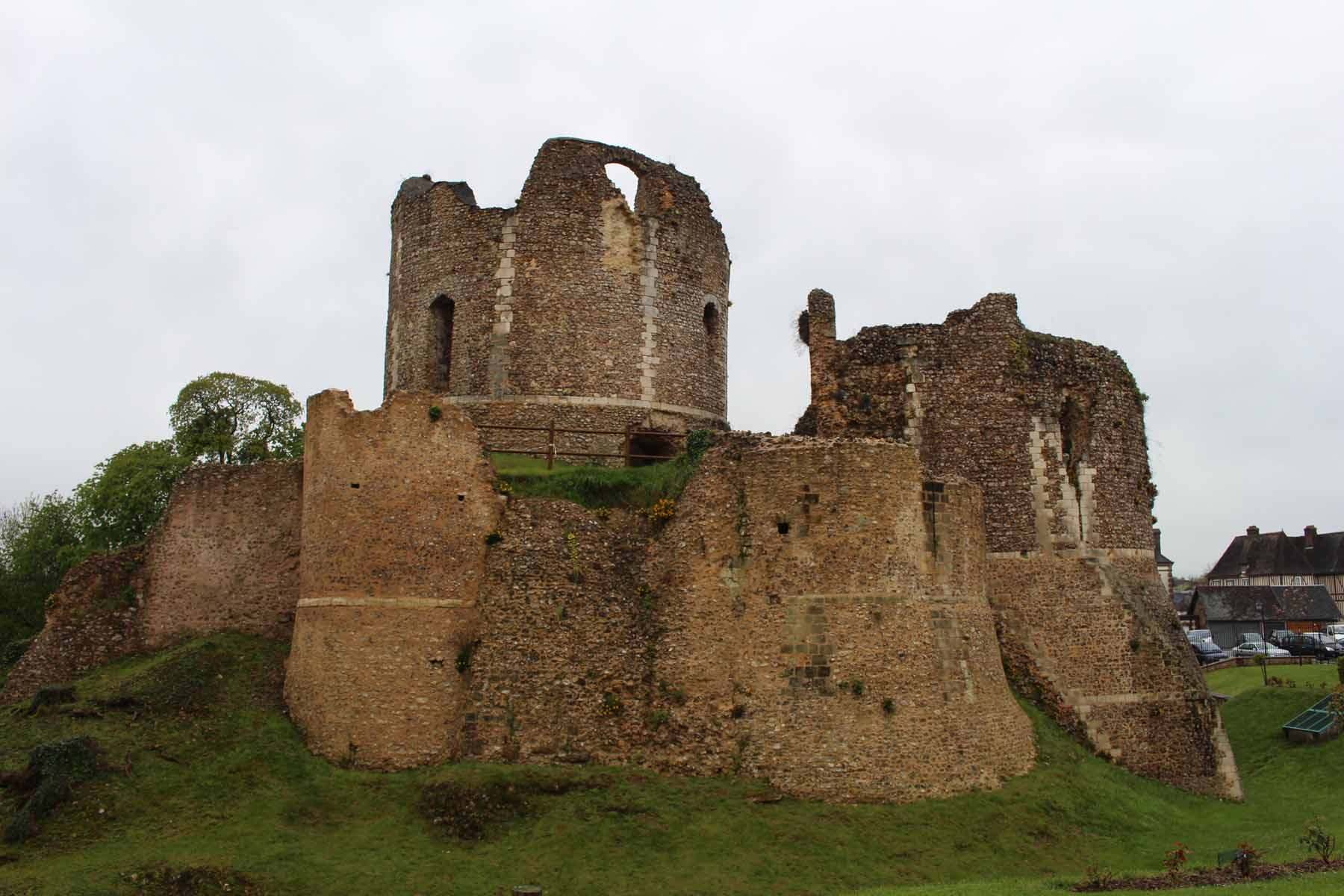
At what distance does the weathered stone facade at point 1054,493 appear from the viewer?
76.9 ft

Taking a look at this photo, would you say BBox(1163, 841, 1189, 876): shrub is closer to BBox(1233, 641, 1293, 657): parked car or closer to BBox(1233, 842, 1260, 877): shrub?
BBox(1233, 842, 1260, 877): shrub

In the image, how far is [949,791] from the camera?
1806cm

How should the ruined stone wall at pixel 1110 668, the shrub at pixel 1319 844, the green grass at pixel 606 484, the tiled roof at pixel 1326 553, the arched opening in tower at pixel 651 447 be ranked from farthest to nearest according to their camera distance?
1. the tiled roof at pixel 1326 553
2. the arched opening in tower at pixel 651 447
3. the ruined stone wall at pixel 1110 668
4. the green grass at pixel 606 484
5. the shrub at pixel 1319 844

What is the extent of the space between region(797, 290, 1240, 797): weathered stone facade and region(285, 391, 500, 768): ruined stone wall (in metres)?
8.91

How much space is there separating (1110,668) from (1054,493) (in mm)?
3691

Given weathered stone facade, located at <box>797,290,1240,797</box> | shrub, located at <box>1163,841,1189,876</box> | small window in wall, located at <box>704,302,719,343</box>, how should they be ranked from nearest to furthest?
shrub, located at <box>1163,841,1189,876</box> → weathered stone facade, located at <box>797,290,1240,797</box> → small window in wall, located at <box>704,302,719,343</box>

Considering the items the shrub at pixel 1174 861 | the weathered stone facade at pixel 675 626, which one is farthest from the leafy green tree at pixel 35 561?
the shrub at pixel 1174 861

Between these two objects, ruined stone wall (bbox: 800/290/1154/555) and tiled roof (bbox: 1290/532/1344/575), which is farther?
tiled roof (bbox: 1290/532/1344/575)

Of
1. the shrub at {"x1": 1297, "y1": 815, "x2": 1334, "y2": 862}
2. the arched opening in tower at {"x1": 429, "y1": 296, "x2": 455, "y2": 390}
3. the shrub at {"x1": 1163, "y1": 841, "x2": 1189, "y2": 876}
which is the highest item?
the arched opening in tower at {"x1": 429, "y1": 296, "x2": 455, "y2": 390}

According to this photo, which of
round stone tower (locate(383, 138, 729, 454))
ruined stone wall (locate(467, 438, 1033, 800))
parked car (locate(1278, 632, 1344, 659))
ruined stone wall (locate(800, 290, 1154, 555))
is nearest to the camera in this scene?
ruined stone wall (locate(467, 438, 1033, 800))

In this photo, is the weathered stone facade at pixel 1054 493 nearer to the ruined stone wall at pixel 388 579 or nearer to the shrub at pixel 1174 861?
the shrub at pixel 1174 861

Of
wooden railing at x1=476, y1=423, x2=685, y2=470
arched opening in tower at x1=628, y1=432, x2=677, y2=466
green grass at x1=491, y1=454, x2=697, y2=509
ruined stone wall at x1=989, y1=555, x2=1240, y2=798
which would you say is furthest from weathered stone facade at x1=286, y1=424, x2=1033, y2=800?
arched opening in tower at x1=628, y1=432, x2=677, y2=466

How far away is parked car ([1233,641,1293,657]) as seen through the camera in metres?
45.6

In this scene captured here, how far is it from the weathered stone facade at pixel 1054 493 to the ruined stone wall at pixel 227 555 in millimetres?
10968
